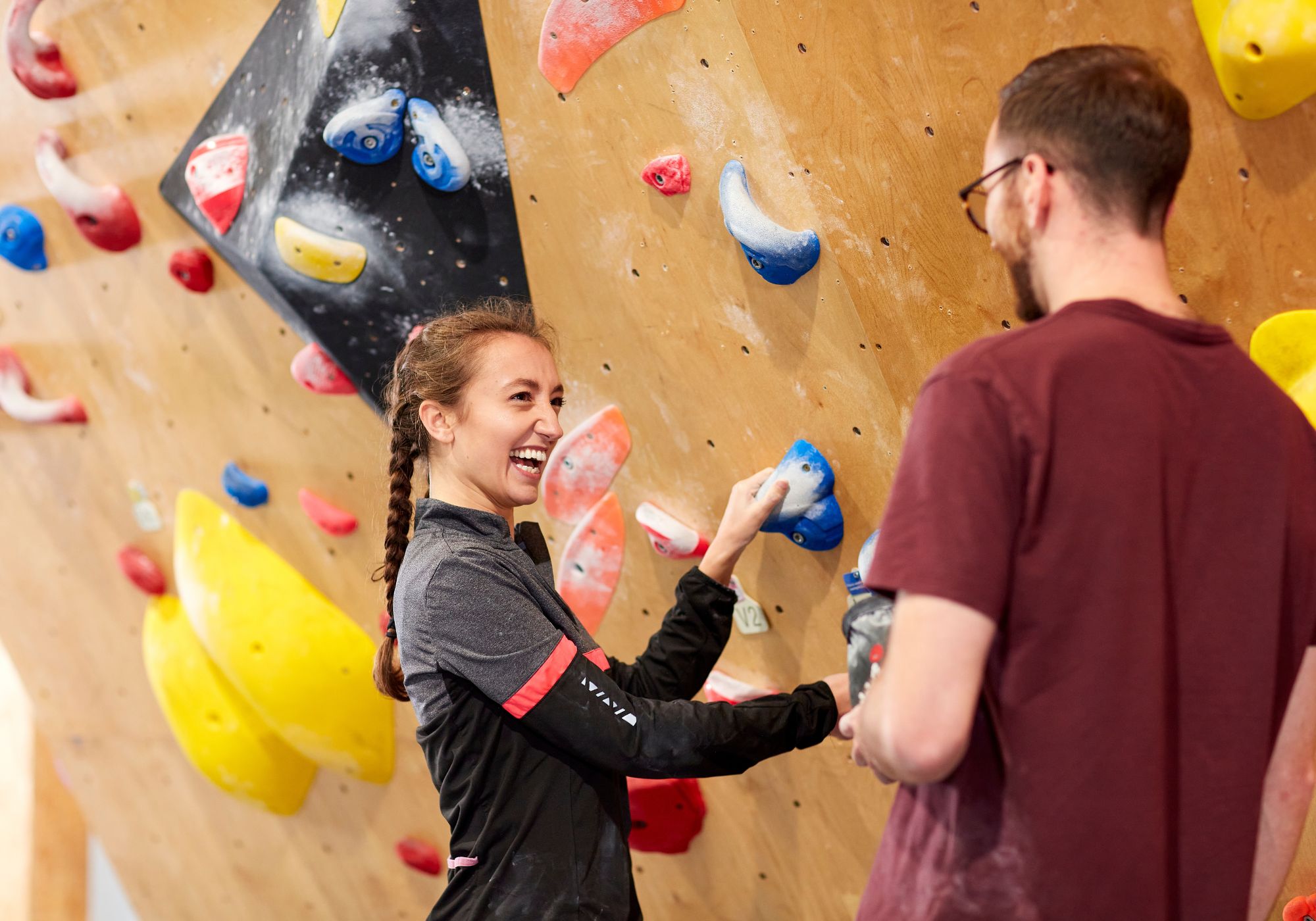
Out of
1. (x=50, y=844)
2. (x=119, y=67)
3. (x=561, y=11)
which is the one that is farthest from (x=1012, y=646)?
(x=50, y=844)

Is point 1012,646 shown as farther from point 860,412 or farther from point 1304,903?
point 1304,903

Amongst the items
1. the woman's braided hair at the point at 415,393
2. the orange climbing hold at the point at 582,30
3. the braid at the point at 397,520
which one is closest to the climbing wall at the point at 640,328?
the orange climbing hold at the point at 582,30

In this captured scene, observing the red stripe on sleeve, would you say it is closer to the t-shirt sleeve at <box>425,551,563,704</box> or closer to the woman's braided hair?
the t-shirt sleeve at <box>425,551,563,704</box>

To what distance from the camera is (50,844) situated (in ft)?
11.6

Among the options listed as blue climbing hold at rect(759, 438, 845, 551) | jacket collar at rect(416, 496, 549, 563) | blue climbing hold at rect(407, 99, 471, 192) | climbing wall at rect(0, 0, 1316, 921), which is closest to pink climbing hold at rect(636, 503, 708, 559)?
climbing wall at rect(0, 0, 1316, 921)

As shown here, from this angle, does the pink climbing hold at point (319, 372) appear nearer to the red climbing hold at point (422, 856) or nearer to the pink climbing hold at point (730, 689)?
the pink climbing hold at point (730, 689)

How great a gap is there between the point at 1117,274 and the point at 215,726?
7.98 ft

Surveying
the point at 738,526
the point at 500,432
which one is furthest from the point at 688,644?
the point at 500,432

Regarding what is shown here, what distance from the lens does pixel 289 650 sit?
8.13ft

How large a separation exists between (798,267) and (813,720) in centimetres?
69

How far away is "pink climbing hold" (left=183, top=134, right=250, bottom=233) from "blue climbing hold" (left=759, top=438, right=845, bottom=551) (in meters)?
1.22

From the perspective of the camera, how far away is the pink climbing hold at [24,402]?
2.75 m

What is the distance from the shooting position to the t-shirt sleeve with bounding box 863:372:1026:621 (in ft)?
2.70

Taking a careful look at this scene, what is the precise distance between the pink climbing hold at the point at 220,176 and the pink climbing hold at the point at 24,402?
79 cm
